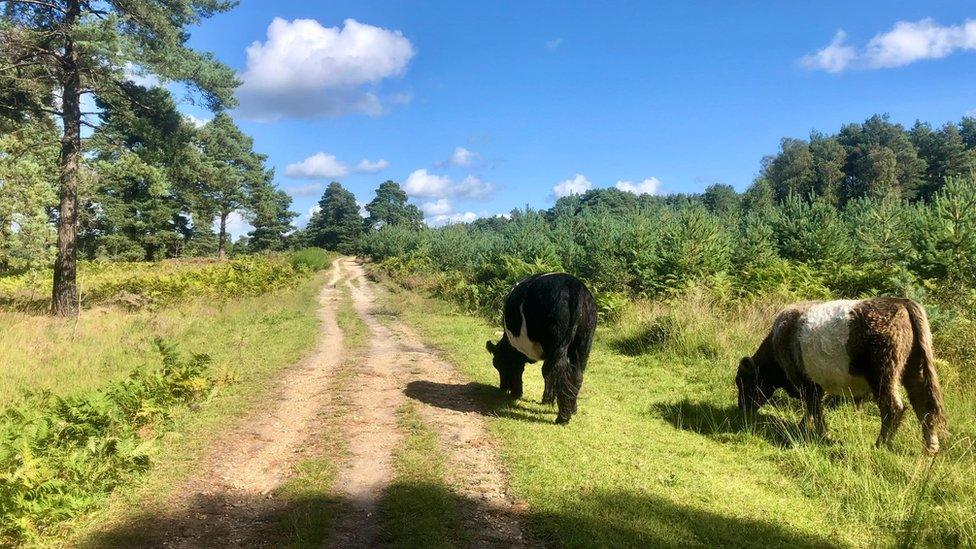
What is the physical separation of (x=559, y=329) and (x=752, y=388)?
297cm

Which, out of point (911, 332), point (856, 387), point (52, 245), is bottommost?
point (856, 387)

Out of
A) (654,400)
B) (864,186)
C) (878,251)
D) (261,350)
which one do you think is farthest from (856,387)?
(864,186)

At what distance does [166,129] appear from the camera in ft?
49.4

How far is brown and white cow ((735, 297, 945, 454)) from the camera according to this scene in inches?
205

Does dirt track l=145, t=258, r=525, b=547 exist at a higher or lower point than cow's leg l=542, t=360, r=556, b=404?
lower

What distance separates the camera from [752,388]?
709 centimetres

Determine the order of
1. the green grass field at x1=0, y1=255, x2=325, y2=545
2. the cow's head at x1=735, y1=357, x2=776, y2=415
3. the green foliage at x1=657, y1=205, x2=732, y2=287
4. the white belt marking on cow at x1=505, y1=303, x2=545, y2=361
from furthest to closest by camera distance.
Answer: the green foliage at x1=657, y1=205, x2=732, y2=287
the cow's head at x1=735, y1=357, x2=776, y2=415
the white belt marking on cow at x1=505, y1=303, x2=545, y2=361
the green grass field at x1=0, y1=255, x2=325, y2=545

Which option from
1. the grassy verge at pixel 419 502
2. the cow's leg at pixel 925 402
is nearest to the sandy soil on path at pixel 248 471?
the grassy verge at pixel 419 502

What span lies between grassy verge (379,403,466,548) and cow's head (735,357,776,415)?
4.33 metres

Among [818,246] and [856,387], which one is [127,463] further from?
[818,246]

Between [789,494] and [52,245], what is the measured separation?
25095mm

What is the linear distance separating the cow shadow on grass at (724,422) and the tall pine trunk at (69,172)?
1533cm

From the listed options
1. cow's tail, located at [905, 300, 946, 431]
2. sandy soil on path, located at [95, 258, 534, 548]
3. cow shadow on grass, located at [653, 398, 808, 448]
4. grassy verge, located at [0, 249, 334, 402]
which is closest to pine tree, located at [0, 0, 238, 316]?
grassy verge, located at [0, 249, 334, 402]

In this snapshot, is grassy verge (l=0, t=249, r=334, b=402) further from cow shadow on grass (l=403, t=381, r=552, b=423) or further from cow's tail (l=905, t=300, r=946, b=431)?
cow's tail (l=905, t=300, r=946, b=431)
